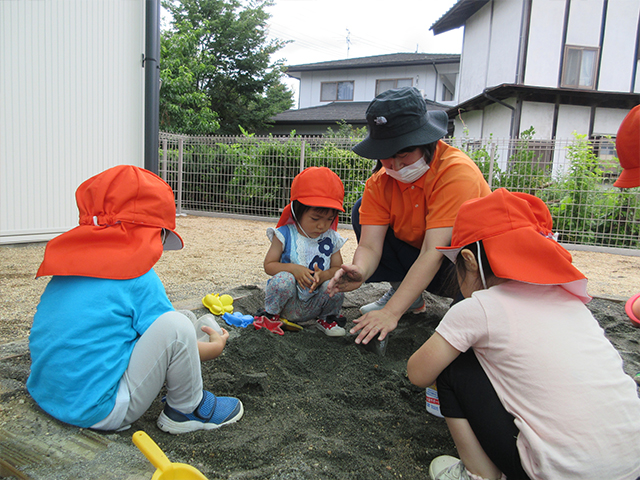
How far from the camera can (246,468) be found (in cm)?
120

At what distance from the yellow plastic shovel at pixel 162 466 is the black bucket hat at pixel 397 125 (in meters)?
1.43

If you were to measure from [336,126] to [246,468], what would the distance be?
1672cm

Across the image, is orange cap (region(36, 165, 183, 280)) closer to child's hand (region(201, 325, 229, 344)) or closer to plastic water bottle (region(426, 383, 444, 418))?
child's hand (region(201, 325, 229, 344))

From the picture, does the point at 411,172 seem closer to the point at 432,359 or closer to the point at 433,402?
the point at 433,402

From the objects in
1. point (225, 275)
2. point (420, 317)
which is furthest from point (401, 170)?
point (225, 275)

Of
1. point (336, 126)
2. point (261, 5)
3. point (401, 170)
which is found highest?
point (261, 5)

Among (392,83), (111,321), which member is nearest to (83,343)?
(111,321)

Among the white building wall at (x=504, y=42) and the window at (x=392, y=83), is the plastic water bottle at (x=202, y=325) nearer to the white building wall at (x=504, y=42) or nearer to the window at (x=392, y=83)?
the white building wall at (x=504, y=42)

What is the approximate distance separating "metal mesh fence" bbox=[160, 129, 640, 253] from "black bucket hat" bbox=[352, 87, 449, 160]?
552cm

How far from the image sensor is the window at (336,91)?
19.6 m

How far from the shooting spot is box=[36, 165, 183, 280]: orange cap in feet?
3.97

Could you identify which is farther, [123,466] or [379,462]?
[379,462]

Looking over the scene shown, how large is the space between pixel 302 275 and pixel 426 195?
776 millimetres

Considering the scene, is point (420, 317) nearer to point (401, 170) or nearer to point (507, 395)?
point (401, 170)
